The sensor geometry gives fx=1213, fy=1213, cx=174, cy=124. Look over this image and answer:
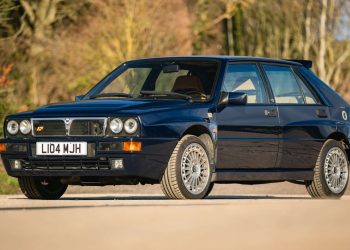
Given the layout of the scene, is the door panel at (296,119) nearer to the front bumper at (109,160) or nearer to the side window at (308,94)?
the side window at (308,94)

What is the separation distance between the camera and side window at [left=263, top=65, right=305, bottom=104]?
12.9 meters

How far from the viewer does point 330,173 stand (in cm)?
1308

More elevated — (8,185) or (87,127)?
(87,127)

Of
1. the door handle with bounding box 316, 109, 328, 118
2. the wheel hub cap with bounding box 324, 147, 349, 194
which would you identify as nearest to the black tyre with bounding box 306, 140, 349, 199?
the wheel hub cap with bounding box 324, 147, 349, 194

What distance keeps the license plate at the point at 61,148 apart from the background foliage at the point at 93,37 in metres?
11.9

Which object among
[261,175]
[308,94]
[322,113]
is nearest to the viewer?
[261,175]

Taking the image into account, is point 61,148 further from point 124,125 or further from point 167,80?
point 167,80

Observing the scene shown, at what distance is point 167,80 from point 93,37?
19808mm

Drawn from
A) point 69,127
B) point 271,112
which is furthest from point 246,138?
point 69,127

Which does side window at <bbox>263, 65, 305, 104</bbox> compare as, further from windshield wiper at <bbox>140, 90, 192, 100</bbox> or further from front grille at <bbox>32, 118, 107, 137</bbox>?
front grille at <bbox>32, 118, 107, 137</bbox>

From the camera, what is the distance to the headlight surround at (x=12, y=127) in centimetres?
1162

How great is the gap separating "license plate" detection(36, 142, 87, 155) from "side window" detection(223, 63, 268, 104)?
6.03 feet

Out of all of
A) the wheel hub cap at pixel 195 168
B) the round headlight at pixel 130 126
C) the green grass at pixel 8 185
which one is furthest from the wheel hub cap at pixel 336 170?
the green grass at pixel 8 185

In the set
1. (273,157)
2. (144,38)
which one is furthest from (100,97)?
(144,38)
